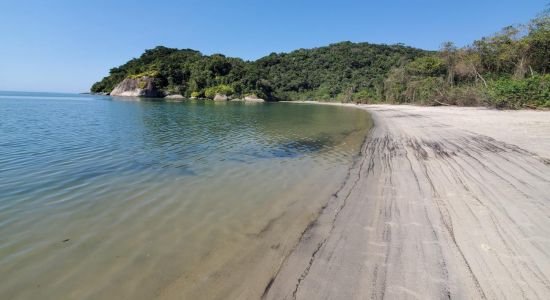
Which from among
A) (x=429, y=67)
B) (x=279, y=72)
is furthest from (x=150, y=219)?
(x=279, y=72)

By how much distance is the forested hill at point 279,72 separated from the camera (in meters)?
129

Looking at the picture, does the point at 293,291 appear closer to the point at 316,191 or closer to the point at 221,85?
the point at 316,191

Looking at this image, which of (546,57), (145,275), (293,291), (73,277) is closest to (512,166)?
(293,291)

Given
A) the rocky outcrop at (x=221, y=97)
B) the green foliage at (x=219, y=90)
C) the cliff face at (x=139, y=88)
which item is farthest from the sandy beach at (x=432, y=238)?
the cliff face at (x=139, y=88)

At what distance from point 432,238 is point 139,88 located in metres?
136

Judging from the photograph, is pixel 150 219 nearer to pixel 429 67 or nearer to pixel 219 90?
pixel 429 67

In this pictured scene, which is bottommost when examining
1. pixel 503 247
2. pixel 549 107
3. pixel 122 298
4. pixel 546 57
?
pixel 122 298

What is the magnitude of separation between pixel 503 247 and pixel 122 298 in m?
5.77

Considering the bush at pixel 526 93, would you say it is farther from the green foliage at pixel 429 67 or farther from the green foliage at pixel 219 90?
the green foliage at pixel 219 90

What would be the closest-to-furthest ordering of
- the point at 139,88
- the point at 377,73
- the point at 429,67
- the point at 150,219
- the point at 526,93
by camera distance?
the point at 150,219, the point at 526,93, the point at 429,67, the point at 139,88, the point at 377,73

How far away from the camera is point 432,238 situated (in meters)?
4.89

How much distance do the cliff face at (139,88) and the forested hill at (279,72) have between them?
2.60 metres

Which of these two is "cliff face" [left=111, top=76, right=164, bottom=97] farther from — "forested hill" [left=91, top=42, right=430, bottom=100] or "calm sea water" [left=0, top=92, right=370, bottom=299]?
"calm sea water" [left=0, top=92, right=370, bottom=299]

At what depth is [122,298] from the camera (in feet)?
12.1
